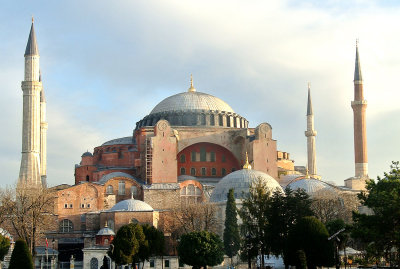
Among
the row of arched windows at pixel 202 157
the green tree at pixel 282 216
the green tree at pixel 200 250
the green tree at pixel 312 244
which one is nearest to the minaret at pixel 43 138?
the row of arched windows at pixel 202 157

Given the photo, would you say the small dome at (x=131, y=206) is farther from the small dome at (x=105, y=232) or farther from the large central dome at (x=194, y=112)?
the large central dome at (x=194, y=112)

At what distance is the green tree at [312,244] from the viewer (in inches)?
1205

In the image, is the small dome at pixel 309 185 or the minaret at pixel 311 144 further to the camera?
the minaret at pixel 311 144

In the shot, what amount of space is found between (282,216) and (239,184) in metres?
10.0

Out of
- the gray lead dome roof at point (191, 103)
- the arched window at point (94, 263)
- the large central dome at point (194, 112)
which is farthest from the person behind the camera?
the gray lead dome roof at point (191, 103)

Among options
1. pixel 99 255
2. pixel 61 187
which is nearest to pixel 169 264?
pixel 99 255

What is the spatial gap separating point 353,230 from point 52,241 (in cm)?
2364

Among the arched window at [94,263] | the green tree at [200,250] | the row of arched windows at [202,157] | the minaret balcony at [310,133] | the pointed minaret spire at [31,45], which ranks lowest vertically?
the arched window at [94,263]

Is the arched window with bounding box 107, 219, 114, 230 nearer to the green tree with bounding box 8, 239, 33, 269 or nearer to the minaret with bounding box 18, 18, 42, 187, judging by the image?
the minaret with bounding box 18, 18, 42, 187

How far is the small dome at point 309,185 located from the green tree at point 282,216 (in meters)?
12.7

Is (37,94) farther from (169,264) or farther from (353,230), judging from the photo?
(353,230)

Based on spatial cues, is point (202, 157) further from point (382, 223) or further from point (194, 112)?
point (382, 223)

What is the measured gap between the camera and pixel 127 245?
3741cm

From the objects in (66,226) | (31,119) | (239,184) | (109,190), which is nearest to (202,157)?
(109,190)
